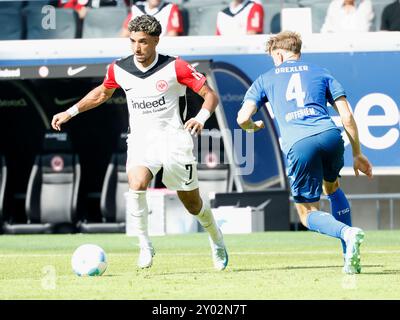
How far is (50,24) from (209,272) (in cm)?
893

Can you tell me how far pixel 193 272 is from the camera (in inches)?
437

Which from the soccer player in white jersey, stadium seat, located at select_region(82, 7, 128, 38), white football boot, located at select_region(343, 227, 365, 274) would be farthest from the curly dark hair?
stadium seat, located at select_region(82, 7, 128, 38)

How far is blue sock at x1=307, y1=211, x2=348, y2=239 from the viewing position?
396 inches

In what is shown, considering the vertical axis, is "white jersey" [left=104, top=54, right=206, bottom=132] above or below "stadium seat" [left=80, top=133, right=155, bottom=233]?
above

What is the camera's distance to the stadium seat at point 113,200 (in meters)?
20.1

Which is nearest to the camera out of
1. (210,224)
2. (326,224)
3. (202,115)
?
(326,224)

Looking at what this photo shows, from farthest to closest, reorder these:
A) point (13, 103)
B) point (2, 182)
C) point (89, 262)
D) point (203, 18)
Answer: point (13, 103) → point (2, 182) → point (203, 18) → point (89, 262)

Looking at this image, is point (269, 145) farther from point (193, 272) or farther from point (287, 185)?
point (193, 272)

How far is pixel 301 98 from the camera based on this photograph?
10539mm

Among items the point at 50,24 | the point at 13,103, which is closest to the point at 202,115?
the point at 50,24

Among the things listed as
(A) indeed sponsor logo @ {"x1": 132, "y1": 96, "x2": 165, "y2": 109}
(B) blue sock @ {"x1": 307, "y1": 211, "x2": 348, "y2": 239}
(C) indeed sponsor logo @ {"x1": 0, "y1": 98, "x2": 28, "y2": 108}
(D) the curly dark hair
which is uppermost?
(D) the curly dark hair

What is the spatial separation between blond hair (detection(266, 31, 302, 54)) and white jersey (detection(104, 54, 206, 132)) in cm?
87

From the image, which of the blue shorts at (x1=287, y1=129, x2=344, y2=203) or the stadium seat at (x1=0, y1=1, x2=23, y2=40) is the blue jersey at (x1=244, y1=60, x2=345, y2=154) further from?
the stadium seat at (x1=0, y1=1, x2=23, y2=40)

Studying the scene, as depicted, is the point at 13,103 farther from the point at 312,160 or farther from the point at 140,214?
the point at 312,160
